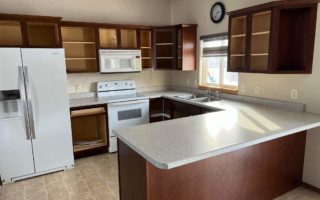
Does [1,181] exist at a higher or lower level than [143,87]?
lower

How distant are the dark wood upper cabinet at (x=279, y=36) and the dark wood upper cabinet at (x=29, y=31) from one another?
2408 millimetres

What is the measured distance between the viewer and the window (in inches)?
139

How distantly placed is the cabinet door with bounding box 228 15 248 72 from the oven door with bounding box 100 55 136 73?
172 cm

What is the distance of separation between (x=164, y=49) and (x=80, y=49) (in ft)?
4.94

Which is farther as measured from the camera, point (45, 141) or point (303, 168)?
point (45, 141)

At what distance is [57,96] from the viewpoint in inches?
120

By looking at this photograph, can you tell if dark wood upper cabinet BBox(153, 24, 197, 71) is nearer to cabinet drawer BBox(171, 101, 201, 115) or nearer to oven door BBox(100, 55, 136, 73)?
oven door BBox(100, 55, 136, 73)

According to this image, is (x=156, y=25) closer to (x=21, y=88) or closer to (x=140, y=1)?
(x=140, y=1)

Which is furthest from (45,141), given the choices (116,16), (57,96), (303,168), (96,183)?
(303,168)

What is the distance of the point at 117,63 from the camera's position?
3.87 m

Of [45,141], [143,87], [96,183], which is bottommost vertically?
[96,183]

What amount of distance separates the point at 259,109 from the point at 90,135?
282 centimetres

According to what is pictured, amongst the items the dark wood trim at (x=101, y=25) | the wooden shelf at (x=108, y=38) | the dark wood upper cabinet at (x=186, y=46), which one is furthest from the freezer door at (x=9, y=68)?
the dark wood upper cabinet at (x=186, y=46)

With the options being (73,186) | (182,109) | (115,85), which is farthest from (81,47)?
(73,186)
